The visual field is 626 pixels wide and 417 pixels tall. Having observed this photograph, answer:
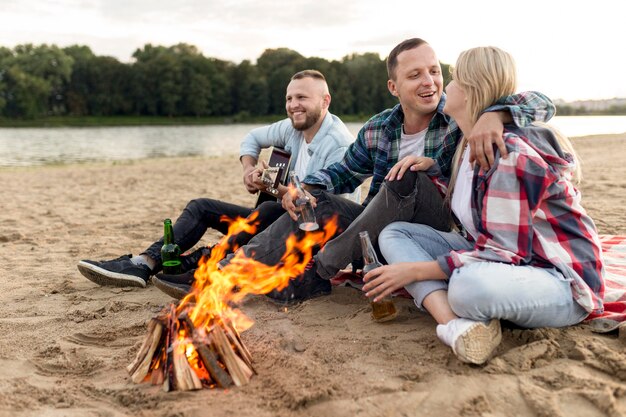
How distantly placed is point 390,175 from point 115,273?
228 centimetres

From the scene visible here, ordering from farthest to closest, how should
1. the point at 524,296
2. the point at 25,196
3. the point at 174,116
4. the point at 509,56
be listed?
the point at 174,116, the point at 25,196, the point at 509,56, the point at 524,296

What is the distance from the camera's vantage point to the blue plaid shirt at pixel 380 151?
3549 millimetres

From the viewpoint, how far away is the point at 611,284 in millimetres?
3377

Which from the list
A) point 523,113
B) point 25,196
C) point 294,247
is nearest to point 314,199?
point 294,247

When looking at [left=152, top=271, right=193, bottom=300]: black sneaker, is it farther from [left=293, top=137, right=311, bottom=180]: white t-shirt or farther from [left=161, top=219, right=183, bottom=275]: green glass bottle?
[left=293, top=137, right=311, bottom=180]: white t-shirt

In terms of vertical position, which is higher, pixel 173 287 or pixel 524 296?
pixel 524 296

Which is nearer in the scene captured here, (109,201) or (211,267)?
(211,267)

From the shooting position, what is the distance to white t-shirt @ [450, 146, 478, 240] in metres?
2.88

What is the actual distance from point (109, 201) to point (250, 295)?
226 inches

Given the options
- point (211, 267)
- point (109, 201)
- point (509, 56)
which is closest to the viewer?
point (509, 56)

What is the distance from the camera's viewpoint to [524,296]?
8.48 ft

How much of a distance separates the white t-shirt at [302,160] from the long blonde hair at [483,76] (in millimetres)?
1895

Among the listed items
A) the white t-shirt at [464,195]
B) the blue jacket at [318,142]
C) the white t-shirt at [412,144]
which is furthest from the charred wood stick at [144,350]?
the blue jacket at [318,142]

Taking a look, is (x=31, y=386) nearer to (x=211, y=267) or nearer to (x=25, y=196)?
(x=211, y=267)
